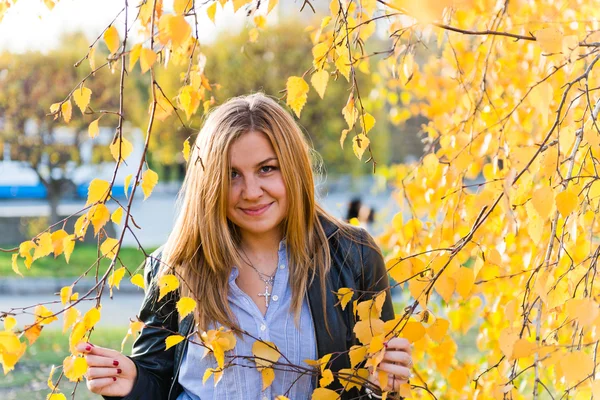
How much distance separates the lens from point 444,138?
265cm

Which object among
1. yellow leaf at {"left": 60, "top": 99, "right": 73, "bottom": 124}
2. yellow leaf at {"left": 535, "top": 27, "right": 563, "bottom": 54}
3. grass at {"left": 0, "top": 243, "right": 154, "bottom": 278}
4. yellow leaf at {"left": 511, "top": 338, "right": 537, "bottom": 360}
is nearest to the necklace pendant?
yellow leaf at {"left": 60, "top": 99, "right": 73, "bottom": 124}

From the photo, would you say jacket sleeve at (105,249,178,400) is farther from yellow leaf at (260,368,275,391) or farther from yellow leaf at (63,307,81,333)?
yellow leaf at (63,307,81,333)

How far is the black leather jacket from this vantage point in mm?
1806

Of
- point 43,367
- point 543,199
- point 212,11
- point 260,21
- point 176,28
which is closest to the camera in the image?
point 176,28

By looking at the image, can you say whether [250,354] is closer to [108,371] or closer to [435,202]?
[108,371]

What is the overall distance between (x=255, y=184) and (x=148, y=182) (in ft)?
1.52

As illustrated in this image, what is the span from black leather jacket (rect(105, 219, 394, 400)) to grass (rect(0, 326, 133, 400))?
2.36m

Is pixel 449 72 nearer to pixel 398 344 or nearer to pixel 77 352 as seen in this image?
pixel 398 344

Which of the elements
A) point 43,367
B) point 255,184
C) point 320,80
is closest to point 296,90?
A: point 320,80

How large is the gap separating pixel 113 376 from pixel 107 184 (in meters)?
0.54

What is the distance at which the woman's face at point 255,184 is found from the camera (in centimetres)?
182

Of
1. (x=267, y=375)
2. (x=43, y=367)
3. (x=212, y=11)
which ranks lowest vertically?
(x=43, y=367)

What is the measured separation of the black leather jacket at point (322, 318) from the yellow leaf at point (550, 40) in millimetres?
758

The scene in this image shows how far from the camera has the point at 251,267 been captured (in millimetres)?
1931
